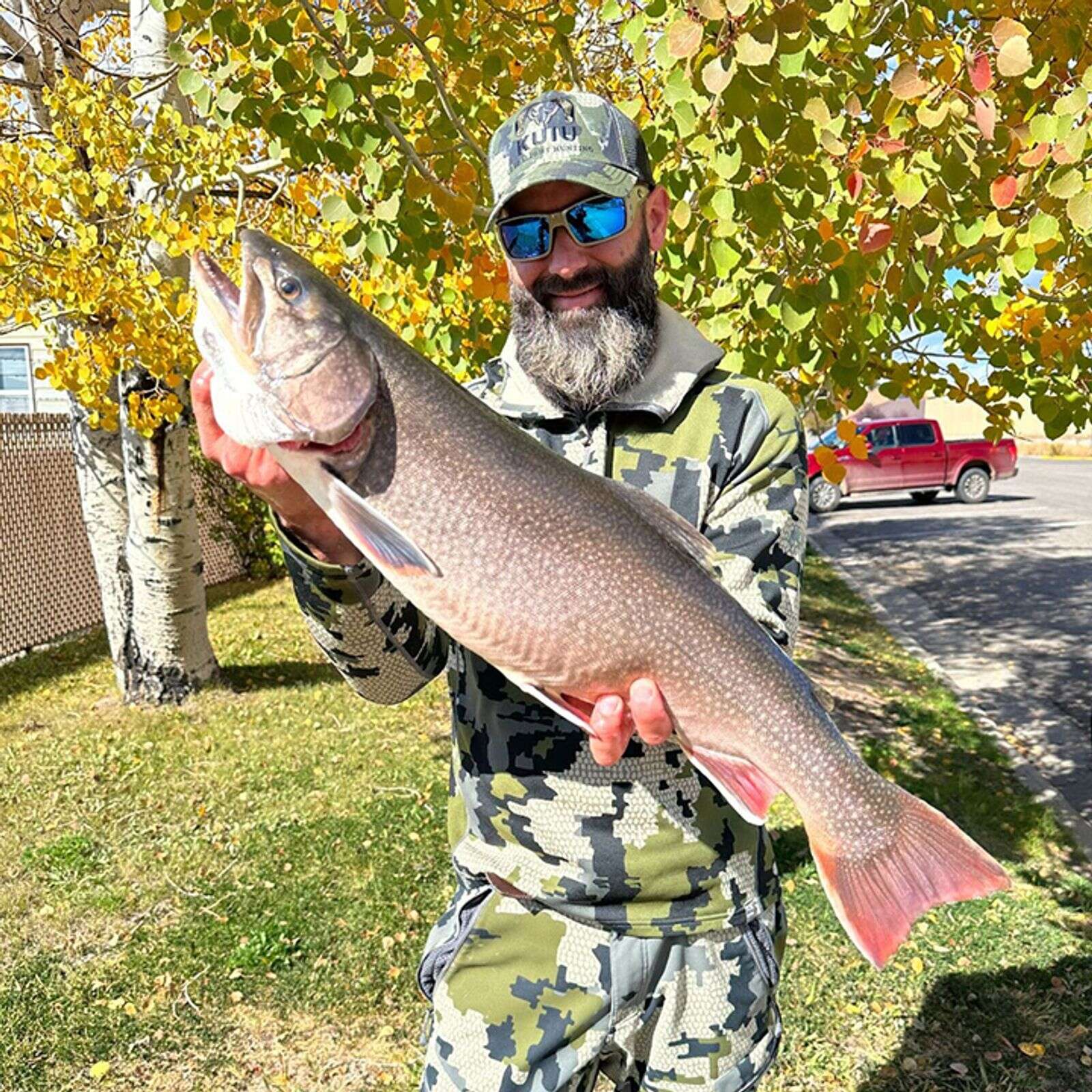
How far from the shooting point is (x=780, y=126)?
121 inches

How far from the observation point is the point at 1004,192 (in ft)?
10.4

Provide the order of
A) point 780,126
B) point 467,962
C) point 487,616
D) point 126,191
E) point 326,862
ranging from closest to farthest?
point 487,616, point 467,962, point 780,126, point 326,862, point 126,191

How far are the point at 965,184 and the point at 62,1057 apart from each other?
15.1 ft

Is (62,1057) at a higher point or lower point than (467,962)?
lower

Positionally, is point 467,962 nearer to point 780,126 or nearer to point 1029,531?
point 780,126

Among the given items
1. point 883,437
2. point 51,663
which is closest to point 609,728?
point 51,663

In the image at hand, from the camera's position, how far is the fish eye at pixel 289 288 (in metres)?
1.95

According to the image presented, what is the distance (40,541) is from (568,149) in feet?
31.4

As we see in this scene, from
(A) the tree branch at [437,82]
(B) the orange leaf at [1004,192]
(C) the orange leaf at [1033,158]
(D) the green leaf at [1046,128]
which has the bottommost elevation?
(B) the orange leaf at [1004,192]

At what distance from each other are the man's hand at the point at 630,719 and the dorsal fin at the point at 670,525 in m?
0.27

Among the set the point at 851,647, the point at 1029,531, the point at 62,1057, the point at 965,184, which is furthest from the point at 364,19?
the point at 1029,531

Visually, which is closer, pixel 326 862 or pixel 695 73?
pixel 695 73

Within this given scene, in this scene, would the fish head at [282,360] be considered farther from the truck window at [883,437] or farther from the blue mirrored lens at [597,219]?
the truck window at [883,437]

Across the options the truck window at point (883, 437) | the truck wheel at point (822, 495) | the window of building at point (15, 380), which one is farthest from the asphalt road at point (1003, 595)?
the window of building at point (15, 380)
